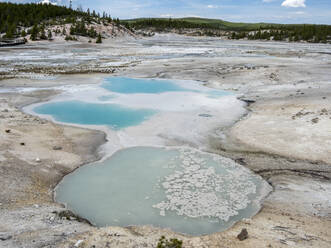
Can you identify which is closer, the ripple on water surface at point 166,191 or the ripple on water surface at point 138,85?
the ripple on water surface at point 166,191

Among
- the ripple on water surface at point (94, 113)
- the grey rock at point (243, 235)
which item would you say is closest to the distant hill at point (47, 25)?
the ripple on water surface at point (94, 113)

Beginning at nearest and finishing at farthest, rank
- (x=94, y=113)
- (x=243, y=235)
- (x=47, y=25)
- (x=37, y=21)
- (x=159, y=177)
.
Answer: (x=243, y=235)
(x=159, y=177)
(x=94, y=113)
(x=47, y=25)
(x=37, y=21)

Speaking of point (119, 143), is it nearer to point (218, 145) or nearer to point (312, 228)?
point (218, 145)

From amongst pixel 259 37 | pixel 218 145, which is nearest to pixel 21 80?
pixel 218 145

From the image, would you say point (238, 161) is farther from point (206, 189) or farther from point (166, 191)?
point (166, 191)

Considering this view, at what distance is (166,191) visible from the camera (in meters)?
9.71

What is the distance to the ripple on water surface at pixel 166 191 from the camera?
8312 mm

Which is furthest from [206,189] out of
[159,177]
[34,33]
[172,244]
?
[34,33]

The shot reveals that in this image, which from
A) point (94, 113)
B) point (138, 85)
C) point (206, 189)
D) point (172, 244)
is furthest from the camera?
point (138, 85)

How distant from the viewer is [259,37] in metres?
94.2

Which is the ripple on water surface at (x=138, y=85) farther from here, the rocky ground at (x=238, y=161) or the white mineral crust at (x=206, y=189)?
the white mineral crust at (x=206, y=189)

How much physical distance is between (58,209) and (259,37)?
9502 cm

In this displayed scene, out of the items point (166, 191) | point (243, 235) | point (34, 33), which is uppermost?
point (34, 33)

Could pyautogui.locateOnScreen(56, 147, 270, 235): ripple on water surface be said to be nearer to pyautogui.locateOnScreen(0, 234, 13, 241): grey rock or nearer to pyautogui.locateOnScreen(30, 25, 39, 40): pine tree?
pyautogui.locateOnScreen(0, 234, 13, 241): grey rock
